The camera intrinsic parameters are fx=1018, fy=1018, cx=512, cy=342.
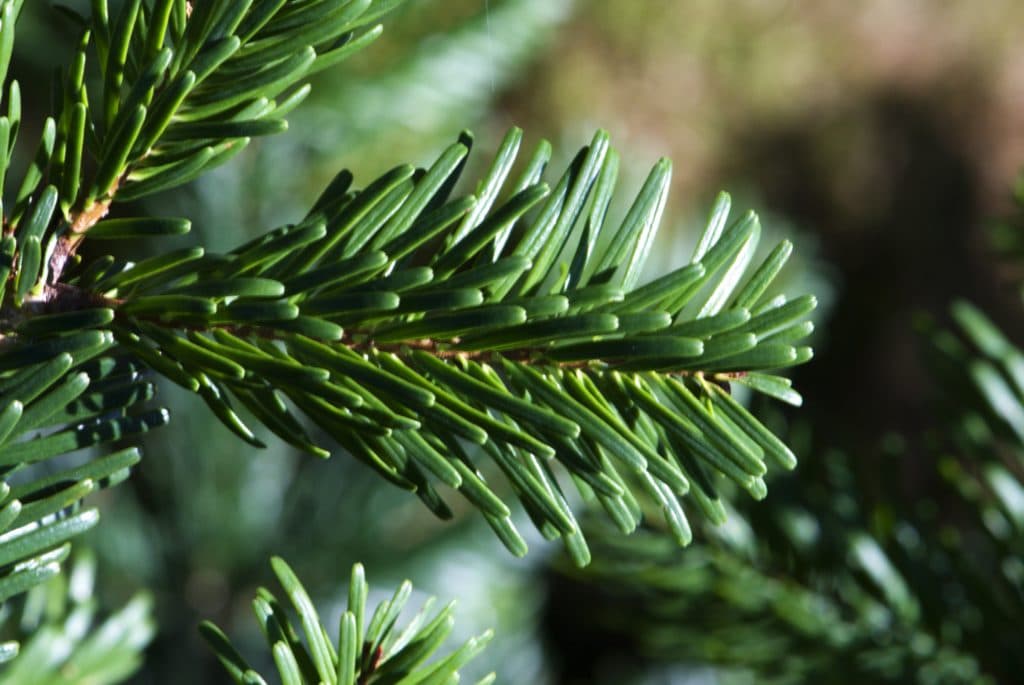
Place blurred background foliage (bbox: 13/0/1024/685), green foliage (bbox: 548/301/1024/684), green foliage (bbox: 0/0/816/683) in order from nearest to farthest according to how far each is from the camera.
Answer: green foliage (bbox: 0/0/816/683)
green foliage (bbox: 548/301/1024/684)
blurred background foliage (bbox: 13/0/1024/685)

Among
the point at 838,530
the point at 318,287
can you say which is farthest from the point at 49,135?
the point at 838,530

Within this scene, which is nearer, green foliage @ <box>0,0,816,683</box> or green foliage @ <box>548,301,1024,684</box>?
green foliage @ <box>0,0,816,683</box>

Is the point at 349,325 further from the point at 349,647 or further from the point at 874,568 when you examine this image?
the point at 874,568

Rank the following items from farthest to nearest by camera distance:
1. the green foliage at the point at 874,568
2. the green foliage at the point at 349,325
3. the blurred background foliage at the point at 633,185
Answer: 1. the blurred background foliage at the point at 633,185
2. the green foliage at the point at 874,568
3. the green foliage at the point at 349,325

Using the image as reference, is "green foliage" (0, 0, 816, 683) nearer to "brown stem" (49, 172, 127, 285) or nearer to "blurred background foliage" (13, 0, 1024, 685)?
"brown stem" (49, 172, 127, 285)

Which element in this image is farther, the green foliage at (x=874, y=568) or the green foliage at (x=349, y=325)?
the green foliage at (x=874, y=568)

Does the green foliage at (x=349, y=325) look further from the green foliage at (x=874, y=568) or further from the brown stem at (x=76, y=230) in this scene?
the green foliage at (x=874, y=568)

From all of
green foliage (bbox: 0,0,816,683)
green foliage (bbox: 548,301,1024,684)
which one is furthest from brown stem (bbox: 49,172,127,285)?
green foliage (bbox: 548,301,1024,684)

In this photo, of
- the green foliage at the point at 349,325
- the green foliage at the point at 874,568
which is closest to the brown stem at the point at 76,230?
the green foliage at the point at 349,325
